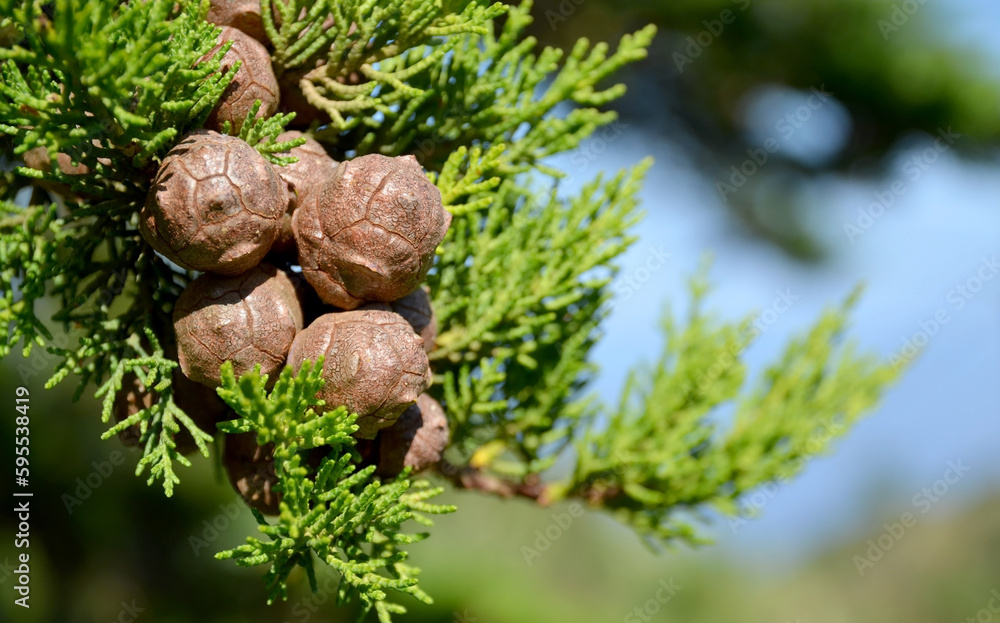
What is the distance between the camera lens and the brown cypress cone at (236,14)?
3.64ft

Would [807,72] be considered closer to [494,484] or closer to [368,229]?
[494,484]

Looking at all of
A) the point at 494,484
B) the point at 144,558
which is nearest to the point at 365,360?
the point at 494,484

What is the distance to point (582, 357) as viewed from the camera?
64.8 inches

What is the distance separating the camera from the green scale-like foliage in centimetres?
92

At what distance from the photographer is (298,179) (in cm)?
109

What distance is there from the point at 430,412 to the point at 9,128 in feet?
2.35

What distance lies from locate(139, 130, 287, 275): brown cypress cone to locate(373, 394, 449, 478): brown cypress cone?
38cm

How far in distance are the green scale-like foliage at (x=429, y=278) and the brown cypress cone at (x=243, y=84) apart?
32mm

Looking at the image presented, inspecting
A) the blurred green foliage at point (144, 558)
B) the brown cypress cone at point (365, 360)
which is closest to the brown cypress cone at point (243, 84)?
the brown cypress cone at point (365, 360)

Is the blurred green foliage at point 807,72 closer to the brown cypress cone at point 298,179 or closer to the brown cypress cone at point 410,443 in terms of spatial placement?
the brown cypress cone at point 298,179

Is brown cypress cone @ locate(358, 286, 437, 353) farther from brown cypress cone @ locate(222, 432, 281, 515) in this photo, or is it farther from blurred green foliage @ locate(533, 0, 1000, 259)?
blurred green foliage @ locate(533, 0, 1000, 259)

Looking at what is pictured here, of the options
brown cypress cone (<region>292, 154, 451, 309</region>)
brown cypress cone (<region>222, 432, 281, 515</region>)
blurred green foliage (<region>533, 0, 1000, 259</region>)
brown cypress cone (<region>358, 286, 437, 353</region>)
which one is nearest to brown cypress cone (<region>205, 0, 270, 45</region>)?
brown cypress cone (<region>292, 154, 451, 309</region>)

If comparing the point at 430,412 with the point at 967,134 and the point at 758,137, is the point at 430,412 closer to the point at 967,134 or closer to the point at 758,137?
the point at 758,137

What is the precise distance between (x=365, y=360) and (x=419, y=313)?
0.24 meters
